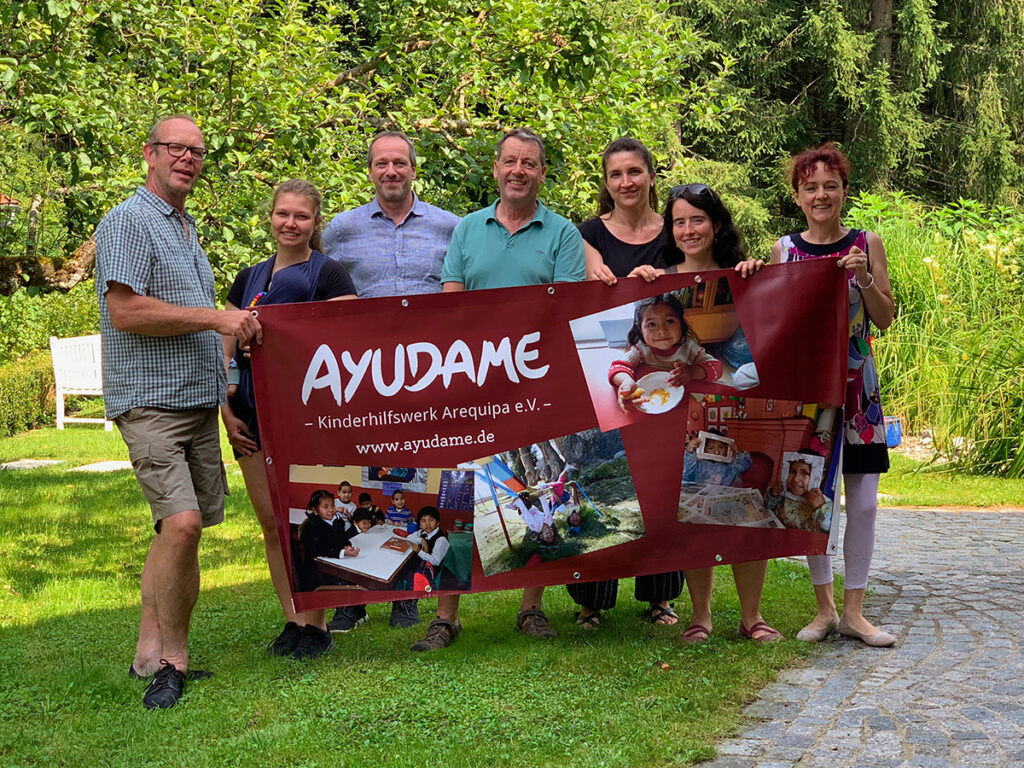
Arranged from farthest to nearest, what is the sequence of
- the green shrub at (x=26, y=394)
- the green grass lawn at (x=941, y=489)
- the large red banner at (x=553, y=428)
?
the green shrub at (x=26, y=394), the green grass lawn at (x=941, y=489), the large red banner at (x=553, y=428)

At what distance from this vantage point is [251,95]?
26.8 ft

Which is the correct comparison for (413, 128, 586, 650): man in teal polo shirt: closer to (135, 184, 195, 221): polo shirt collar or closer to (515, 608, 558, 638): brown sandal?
(515, 608, 558, 638): brown sandal

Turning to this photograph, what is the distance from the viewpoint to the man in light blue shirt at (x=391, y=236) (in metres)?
5.67

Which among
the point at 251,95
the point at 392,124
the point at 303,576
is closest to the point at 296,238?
the point at 303,576

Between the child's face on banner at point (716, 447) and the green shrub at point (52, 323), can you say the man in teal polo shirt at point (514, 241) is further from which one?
the green shrub at point (52, 323)

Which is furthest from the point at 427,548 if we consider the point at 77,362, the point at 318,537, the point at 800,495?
the point at 77,362

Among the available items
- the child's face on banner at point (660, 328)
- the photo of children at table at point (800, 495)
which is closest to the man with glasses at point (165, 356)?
the child's face on banner at point (660, 328)

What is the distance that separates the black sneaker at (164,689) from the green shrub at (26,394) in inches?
551

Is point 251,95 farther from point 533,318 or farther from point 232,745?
point 232,745

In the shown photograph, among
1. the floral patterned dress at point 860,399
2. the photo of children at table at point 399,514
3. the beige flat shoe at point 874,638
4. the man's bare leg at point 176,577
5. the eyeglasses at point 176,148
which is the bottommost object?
the beige flat shoe at point 874,638

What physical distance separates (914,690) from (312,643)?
2600mm

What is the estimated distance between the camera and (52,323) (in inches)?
830

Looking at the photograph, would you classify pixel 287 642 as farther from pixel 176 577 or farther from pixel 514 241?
pixel 514 241

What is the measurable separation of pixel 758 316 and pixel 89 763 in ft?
10.6
